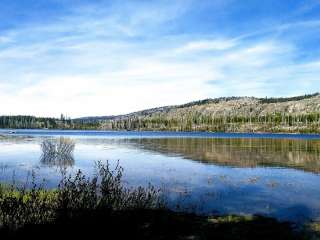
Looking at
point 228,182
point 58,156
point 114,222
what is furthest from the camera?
point 58,156

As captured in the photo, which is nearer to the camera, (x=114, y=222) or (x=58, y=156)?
(x=114, y=222)

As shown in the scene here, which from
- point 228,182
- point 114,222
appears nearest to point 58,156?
point 228,182

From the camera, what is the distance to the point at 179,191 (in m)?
26.4

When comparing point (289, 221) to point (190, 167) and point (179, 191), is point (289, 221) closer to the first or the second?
point (179, 191)

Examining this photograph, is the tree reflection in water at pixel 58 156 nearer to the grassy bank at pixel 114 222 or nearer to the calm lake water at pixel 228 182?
the calm lake water at pixel 228 182

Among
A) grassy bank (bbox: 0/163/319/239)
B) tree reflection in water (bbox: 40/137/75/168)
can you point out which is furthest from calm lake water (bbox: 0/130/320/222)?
grassy bank (bbox: 0/163/319/239)

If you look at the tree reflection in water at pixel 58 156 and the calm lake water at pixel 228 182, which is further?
the tree reflection in water at pixel 58 156

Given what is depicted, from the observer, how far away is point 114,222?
1438 cm

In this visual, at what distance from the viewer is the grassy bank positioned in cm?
1305

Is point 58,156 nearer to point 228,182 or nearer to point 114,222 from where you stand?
point 228,182

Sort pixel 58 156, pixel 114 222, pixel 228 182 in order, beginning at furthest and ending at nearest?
pixel 58 156, pixel 228 182, pixel 114 222

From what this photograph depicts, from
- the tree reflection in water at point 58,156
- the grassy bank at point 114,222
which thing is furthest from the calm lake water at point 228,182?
the grassy bank at point 114,222

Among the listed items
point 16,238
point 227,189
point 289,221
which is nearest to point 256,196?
point 227,189

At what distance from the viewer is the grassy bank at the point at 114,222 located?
13055mm
